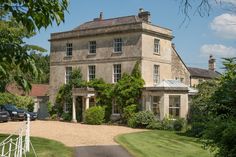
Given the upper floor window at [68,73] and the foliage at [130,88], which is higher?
the upper floor window at [68,73]

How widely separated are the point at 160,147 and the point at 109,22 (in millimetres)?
23365

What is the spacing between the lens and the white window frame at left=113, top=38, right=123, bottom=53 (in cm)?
3920

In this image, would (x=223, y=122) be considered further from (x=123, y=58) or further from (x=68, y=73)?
(x=68, y=73)

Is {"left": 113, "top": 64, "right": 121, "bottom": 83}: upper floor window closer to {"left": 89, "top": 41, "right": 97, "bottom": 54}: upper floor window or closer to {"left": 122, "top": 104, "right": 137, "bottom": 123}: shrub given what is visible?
{"left": 89, "top": 41, "right": 97, "bottom": 54}: upper floor window

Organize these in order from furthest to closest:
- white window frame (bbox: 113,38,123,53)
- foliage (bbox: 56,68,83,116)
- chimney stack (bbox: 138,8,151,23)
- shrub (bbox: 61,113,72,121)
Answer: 1. shrub (bbox: 61,113,72,121)
2. foliage (bbox: 56,68,83,116)
3. chimney stack (bbox: 138,8,151,23)
4. white window frame (bbox: 113,38,123,53)

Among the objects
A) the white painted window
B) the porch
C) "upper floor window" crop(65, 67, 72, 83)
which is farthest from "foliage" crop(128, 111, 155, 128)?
"upper floor window" crop(65, 67, 72, 83)

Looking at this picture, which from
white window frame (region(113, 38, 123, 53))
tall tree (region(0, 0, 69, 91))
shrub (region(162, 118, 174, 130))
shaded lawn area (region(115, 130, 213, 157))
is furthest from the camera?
white window frame (region(113, 38, 123, 53))

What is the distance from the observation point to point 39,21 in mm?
3398

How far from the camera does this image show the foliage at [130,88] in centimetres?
3703

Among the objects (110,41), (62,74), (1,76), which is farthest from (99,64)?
(1,76)

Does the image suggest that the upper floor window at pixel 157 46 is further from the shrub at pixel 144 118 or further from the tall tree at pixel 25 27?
the tall tree at pixel 25 27

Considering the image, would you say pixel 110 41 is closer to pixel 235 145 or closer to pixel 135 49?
pixel 135 49

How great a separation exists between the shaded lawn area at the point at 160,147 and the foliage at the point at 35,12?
49.7 ft

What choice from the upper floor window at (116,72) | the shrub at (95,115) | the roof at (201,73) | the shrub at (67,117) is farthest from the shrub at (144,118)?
the roof at (201,73)
